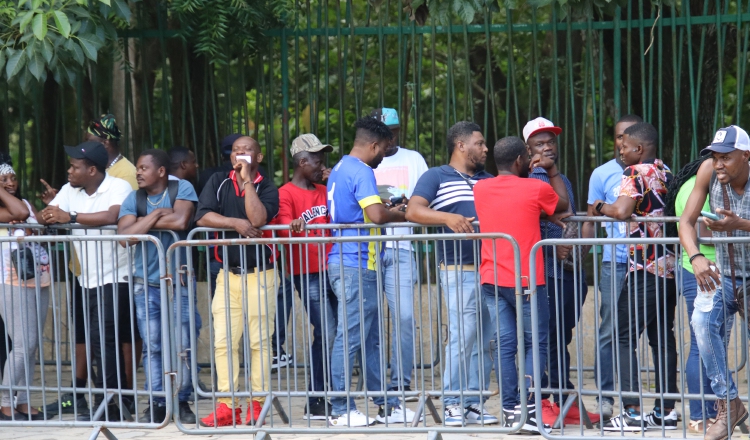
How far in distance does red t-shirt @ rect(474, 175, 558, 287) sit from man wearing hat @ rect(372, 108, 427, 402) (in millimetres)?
485

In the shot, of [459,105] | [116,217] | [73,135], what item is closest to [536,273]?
[116,217]

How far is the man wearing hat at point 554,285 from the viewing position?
22.2ft

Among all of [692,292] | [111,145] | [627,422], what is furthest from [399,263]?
[111,145]

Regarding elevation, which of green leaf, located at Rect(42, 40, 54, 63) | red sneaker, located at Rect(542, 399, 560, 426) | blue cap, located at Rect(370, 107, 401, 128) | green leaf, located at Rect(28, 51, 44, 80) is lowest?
red sneaker, located at Rect(542, 399, 560, 426)

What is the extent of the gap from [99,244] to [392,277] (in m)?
1.93

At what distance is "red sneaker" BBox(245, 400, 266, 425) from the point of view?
21.5 feet

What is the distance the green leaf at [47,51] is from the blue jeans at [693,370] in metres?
4.22

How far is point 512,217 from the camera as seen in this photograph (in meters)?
6.41

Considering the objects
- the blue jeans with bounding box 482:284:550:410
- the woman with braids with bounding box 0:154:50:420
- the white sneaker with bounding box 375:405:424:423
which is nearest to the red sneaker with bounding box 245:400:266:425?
the white sneaker with bounding box 375:405:424:423

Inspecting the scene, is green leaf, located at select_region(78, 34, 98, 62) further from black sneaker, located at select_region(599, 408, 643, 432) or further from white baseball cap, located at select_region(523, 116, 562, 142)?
black sneaker, located at select_region(599, 408, 643, 432)

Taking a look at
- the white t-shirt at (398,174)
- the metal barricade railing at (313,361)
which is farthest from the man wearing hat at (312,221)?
the white t-shirt at (398,174)

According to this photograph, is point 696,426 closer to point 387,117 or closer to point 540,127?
point 540,127

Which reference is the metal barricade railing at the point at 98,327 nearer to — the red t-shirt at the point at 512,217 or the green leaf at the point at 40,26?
the green leaf at the point at 40,26

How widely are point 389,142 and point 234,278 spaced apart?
1.35 metres
